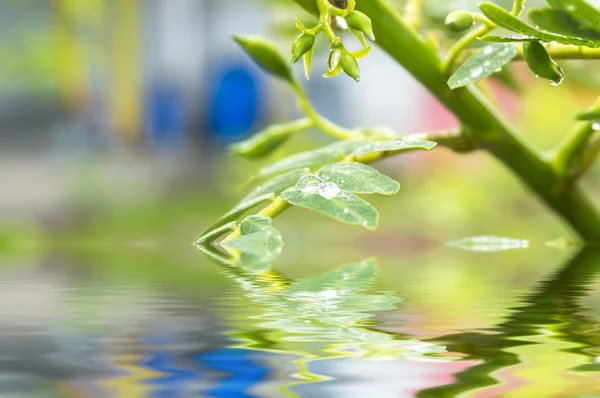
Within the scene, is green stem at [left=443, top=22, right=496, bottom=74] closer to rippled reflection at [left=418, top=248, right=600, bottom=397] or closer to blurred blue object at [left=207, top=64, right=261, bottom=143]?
rippled reflection at [left=418, top=248, right=600, bottom=397]

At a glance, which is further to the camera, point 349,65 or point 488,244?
point 488,244

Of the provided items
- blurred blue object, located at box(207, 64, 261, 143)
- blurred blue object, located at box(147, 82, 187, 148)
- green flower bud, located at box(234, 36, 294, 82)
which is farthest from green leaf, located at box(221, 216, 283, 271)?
blurred blue object, located at box(147, 82, 187, 148)

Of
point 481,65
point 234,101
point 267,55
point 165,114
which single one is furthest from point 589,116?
point 165,114

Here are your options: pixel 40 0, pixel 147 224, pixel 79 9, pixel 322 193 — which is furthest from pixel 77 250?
pixel 40 0

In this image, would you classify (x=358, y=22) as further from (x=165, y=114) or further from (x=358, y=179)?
(x=165, y=114)

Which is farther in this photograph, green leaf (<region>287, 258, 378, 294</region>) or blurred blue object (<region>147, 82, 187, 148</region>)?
blurred blue object (<region>147, 82, 187, 148</region>)
